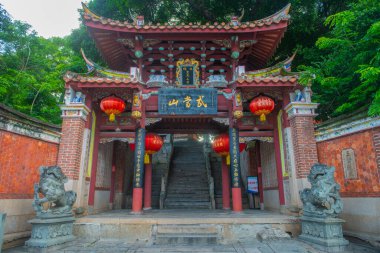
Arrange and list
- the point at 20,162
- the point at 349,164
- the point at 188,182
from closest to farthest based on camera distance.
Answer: the point at 20,162 < the point at 349,164 < the point at 188,182

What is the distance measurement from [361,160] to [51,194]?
24.3 ft

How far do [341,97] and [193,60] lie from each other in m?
4.90

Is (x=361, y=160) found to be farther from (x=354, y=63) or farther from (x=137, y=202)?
(x=137, y=202)

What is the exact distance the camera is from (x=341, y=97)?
7645 mm

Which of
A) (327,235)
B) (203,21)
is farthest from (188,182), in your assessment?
(203,21)

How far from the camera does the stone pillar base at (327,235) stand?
509 centimetres

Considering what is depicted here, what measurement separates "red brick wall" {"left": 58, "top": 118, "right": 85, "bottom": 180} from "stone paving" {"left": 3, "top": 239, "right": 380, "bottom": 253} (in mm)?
2056

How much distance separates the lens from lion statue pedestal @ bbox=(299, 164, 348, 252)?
17.0 feet

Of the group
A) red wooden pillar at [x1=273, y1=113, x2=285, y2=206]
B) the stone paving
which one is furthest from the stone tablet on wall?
red wooden pillar at [x1=273, y1=113, x2=285, y2=206]

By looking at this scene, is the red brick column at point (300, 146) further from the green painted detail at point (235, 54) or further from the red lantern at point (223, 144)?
the green painted detail at point (235, 54)

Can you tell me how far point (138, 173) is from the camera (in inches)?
297

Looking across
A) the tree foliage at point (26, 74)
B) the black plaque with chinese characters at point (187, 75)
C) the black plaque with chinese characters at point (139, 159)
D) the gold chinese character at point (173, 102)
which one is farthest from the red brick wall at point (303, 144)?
the tree foliage at point (26, 74)

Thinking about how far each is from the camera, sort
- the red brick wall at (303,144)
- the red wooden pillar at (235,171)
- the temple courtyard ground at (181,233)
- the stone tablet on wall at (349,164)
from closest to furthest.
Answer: the temple courtyard ground at (181,233), the stone tablet on wall at (349,164), the red brick wall at (303,144), the red wooden pillar at (235,171)

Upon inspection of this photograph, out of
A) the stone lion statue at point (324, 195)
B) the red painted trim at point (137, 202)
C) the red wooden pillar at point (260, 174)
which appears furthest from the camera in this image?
the red wooden pillar at point (260, 174)
